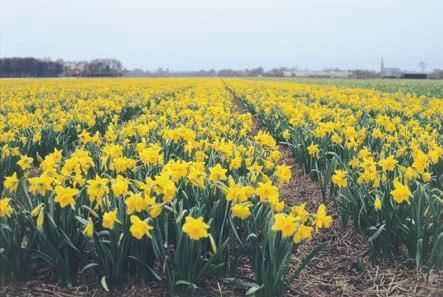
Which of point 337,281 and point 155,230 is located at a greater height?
point 155,230

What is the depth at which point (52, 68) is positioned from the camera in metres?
93.0

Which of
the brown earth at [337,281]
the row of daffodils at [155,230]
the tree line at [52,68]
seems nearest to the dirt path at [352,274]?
the brown earth at [337,281]

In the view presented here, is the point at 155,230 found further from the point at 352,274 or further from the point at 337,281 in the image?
the point at 352,274

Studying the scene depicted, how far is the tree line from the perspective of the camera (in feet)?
285

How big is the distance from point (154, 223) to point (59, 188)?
585 millimetres

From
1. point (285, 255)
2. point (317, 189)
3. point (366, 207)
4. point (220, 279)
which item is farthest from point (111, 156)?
point (317, 189)

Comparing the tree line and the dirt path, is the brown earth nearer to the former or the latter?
the dirt path

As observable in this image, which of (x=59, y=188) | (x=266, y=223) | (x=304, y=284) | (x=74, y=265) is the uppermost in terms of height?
(x=59, y=188)

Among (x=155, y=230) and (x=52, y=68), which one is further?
(x=52, y=68)

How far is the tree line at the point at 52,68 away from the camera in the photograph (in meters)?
86.8

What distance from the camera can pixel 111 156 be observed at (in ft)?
11.6

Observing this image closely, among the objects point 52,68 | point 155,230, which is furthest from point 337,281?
point 52,68

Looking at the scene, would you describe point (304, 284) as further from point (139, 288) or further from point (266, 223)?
point (139, 288)

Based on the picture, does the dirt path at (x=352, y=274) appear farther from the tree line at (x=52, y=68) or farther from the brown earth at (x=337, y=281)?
the tree line at (x=52, y=68)
